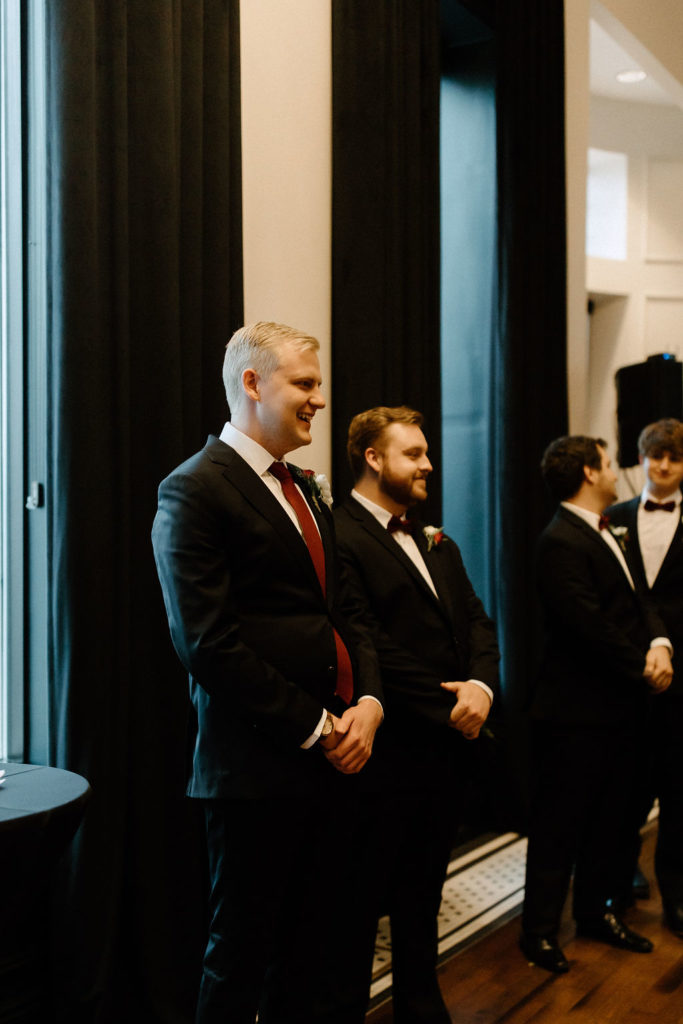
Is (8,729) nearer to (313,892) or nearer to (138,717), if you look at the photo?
(138,717)

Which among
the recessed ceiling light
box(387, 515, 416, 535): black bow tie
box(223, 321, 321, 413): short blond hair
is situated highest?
the recessed ceiling light

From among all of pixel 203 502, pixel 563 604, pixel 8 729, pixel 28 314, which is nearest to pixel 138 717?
pixel 8 729

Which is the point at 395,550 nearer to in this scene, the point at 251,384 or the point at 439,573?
the point at 439,573

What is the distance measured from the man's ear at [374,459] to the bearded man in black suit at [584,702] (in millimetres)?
830

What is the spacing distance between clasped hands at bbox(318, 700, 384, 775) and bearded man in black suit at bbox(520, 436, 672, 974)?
1.22 m

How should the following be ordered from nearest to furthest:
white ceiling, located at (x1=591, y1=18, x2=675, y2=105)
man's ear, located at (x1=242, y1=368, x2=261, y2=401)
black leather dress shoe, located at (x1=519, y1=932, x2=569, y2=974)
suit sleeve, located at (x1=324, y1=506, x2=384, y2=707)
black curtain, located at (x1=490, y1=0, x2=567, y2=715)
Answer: man's ear, located at (x1=242, y1=368, x2=261, y2=401) → suit sleeve, located at (x1=324, y1=506, x2=384, y2=707) → black leather dress shoe, located at (x1=519, y1=932, x2=569, y2=974) → black curtain, located at (x1=490, y1=0, x2=567, y2=715) → white ceiling, located at (x1=591, y1=18, x2=675, y2=105)

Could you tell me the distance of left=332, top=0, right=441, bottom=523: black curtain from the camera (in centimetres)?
334

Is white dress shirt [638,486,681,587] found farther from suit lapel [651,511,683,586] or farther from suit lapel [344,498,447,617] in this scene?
suit lapel [344,498,447,617]

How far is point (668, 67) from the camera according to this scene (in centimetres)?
609

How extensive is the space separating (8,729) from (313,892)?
865 millimetres

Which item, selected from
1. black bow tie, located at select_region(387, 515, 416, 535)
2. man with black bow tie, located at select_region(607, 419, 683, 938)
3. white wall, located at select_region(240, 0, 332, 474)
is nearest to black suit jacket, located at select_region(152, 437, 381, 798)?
black bow tie, located at select_region(387, 515, 416, 535)

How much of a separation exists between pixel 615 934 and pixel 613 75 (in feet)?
20.1

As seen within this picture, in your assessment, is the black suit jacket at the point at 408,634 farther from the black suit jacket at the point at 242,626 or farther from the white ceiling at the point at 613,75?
the white ceiling at the point at 613,75

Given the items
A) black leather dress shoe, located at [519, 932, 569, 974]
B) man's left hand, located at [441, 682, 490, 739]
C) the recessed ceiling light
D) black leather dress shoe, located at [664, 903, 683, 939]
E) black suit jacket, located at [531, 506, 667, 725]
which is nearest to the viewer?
man's left hand, located at [441, 682, 490, 739]
